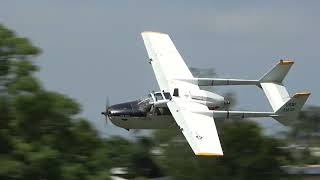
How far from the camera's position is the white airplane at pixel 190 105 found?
36.7m

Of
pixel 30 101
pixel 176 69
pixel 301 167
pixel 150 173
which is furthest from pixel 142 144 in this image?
pixel 30 101

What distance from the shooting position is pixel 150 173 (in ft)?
236

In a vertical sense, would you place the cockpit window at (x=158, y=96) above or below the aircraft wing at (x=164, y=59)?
below

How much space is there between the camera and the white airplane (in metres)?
36.7

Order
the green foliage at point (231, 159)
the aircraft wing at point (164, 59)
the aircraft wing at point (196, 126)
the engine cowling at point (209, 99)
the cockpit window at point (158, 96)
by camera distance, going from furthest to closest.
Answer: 1. the green foliage at point (231, 159)
2. the aircraft wing at point (164, 59)
3. the engine cowling at point (209, 99)
4. the cockpit window at point (158, 96)
5. the aircraft wing at point (196, 126)

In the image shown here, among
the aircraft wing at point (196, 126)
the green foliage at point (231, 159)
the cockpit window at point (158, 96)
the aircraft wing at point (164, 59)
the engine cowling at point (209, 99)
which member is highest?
the aircraft wing at point (164, 59)

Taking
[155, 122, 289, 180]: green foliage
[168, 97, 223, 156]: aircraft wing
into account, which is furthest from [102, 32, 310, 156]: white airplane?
[155, 122, 289, 180]: green foliage

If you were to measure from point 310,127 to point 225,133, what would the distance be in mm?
62639

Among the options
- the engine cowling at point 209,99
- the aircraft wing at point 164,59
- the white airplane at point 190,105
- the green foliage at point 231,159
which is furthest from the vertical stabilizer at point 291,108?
the green foliage at point 231,159

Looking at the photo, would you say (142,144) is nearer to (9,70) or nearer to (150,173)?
(150,173)

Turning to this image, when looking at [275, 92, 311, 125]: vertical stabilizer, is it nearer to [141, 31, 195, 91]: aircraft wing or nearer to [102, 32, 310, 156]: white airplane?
[102, 32, 310, 156]: white airplane

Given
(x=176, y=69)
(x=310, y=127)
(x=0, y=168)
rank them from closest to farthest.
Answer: (x=0, y=168) → (x=176, y=69) → (x=310, y=127)

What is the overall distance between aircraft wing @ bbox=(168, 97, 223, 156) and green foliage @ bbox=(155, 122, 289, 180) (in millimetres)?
14586

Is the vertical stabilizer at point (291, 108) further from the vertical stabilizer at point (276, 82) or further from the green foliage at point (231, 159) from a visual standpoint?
the green foliage at point (231, 159)
